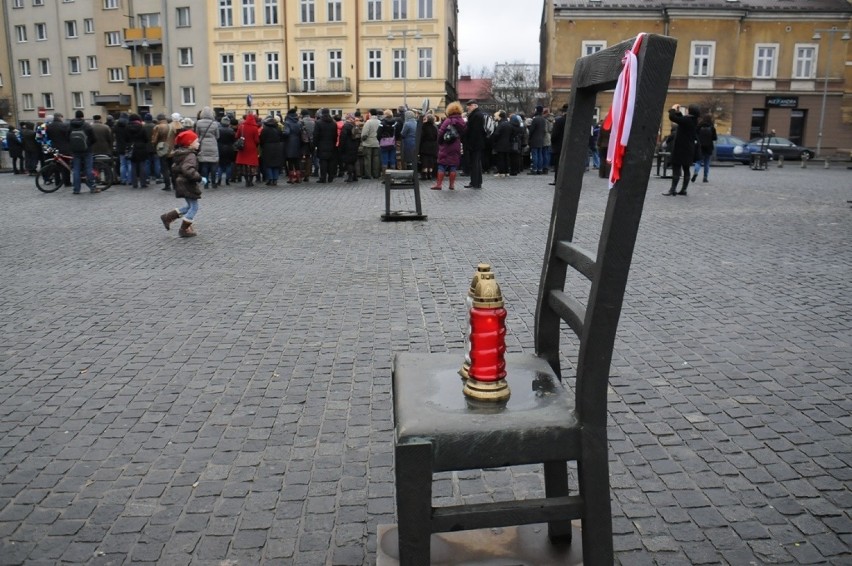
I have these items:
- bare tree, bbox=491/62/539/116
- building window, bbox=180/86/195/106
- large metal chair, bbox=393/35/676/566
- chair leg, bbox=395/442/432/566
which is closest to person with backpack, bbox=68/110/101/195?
large metal chair, bbox=393/35/676/566

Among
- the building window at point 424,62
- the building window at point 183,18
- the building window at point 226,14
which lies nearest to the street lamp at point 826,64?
the building window at point 424,62

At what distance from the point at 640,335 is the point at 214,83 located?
5539cm

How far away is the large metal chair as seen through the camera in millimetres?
1946

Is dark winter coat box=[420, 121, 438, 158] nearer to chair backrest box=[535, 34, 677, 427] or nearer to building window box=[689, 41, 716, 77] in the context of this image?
chair backrest box=[535, 34, 677, 427]

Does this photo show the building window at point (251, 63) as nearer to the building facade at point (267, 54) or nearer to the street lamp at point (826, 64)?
the building facade at point (267, 54)

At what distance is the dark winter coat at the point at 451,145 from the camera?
17.1 meters

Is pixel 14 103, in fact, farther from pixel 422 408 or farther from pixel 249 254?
pixel 422 408

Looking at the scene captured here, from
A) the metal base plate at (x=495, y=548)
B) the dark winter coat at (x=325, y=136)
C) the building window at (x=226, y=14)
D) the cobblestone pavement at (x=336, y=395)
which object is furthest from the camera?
the building window at (x=226, y=14)

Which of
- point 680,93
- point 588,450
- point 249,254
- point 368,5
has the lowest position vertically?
point 249,254

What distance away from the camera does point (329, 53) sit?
54062mm

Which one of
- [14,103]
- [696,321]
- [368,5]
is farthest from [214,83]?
[696,321]

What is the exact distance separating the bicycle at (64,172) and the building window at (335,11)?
36.9m

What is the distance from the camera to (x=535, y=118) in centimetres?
2223

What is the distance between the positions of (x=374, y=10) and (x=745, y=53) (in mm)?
26054
